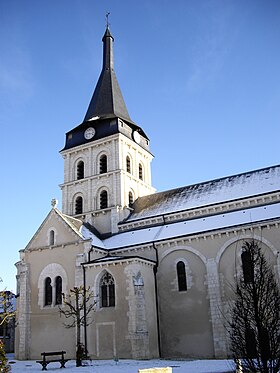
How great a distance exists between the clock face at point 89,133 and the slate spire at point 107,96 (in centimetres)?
143

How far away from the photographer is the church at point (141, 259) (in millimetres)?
25109

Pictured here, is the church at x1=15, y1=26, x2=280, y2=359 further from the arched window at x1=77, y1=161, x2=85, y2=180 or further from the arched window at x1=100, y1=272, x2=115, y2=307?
the arched window at x1=77, y1=161, x2=85, y2=180

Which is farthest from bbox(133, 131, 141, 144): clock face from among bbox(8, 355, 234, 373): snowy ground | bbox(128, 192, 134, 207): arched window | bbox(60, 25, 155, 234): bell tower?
bbox(8, 355, 234, 373): snowy ground

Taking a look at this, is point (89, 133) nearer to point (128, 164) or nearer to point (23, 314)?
point (128, 164)

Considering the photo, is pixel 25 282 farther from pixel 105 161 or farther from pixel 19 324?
pixel 105 161

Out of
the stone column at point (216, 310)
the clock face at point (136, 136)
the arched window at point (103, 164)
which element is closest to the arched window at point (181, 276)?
the stone column at point (216, 310)

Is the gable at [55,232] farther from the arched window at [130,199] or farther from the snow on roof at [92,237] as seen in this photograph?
the arched window at [130,199]

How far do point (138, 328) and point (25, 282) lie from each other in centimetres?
1001

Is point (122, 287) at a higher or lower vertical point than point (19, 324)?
higher

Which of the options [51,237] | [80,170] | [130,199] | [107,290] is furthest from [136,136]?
[107,290]

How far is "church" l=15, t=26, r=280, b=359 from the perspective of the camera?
25.1 meters

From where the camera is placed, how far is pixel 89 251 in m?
28.6

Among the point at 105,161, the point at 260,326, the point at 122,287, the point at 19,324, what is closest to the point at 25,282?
the point at 19,324

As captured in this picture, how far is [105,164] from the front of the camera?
Result: 37406 millimetres
